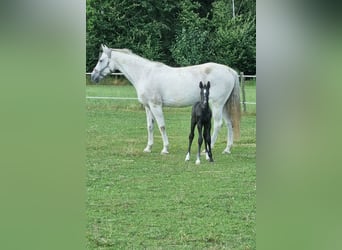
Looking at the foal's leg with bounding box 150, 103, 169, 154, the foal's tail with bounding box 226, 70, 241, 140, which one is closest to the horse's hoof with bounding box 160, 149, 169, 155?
the foal's leg with bounding box 150, 103, 169, 154

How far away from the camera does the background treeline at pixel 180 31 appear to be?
2295 mm

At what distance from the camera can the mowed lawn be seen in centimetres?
236

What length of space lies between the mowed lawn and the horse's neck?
0.07 meters

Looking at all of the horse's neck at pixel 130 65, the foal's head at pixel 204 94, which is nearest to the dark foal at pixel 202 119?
the foal's head at pixel 204 94

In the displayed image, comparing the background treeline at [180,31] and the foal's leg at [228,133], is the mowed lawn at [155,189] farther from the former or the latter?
the background treeline at [180,31]

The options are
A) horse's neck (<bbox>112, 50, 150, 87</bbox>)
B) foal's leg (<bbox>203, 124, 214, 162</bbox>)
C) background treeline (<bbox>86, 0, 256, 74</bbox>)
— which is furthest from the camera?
foal's leg (<bbox>203, 124, 214, 162</bbox>)

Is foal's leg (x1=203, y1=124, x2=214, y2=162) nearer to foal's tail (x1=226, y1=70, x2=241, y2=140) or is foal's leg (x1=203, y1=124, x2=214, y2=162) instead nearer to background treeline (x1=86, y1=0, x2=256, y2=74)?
foal's tail (x1=226, y1=70, x2=241, y2=140)

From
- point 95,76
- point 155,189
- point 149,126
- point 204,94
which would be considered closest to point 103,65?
point 95,76

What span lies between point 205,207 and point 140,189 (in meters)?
0.30

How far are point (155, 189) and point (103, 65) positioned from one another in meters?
0.59

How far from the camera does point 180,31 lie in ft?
7.77
